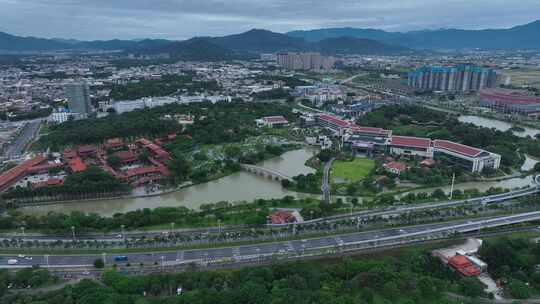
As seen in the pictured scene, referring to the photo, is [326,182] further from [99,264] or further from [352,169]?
Result: [99,264]

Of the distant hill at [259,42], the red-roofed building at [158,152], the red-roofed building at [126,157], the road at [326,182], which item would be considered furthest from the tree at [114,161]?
the distant hill at [259,42]

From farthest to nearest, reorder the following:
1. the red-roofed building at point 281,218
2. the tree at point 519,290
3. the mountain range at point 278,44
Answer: the mountain range at point 278,44 → the red-roofed building at point 281,218 → the tree at point 519,290

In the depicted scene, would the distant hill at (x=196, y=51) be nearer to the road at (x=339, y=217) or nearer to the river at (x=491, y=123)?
the river at (x=491, y=123)

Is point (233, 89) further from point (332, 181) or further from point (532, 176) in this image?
point (532, 176)

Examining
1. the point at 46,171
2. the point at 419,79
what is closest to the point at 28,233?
the point at 46,171

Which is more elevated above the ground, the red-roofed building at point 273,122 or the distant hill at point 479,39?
the distant hill at point 479,39

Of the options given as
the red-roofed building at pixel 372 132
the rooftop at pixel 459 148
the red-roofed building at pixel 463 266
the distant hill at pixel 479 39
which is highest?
the distant hill at pixel 479 39

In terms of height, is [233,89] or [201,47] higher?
[201,47]

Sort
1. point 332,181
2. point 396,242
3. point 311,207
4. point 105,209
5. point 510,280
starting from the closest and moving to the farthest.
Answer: point 510,280
point 396,242
point 311,207
point 105,209
point 332,181
